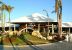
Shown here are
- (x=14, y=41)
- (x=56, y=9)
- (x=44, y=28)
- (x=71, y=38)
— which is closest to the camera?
(x=14, y=41)

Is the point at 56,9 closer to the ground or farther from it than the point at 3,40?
farther from it

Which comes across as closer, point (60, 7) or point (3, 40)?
point (3, 40)

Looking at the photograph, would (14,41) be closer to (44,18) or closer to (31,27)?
(31,27)

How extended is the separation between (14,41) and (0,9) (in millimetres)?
24017

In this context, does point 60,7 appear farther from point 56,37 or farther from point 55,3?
point 56,37

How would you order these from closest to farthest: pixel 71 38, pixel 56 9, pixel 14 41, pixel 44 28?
pixel 14 41, pixel 71 38, pixel 56 9, pixel 44 28

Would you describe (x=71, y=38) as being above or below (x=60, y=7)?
below

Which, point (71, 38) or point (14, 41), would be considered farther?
point (71, 38)

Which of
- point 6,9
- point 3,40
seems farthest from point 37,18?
point 3,40

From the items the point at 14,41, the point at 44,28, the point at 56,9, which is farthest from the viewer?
the point at 44,28

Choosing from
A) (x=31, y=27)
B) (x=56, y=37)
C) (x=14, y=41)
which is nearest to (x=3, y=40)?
(x=14, y=41)

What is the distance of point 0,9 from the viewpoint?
60156mm

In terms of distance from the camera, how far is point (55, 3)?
48.8 meters

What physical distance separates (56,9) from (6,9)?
18.0 meters
